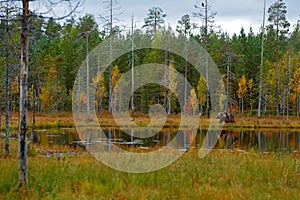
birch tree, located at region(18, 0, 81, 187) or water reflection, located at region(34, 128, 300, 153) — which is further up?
birch tree, located at region(18, 0, 81, 187)

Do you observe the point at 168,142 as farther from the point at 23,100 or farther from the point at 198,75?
the point at 198,75

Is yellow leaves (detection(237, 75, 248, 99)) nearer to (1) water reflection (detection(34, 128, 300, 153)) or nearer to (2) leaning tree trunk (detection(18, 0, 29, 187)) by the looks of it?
(1) water reflection (detection(34, 128, 300, 153))

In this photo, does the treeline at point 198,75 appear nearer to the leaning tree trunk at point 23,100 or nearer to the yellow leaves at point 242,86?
the yellow leaves at point 242,86

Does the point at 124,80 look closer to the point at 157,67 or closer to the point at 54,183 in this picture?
the point at 157,67

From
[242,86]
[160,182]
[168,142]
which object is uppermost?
[242,86]

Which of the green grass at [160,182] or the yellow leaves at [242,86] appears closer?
the green grass at [160,182]

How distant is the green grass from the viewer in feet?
24.1

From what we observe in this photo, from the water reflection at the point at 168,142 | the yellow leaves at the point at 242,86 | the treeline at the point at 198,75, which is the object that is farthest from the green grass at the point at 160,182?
the yellow leaves at the point at 242,86

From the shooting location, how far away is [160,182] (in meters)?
8.66

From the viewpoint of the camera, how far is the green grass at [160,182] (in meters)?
7.34

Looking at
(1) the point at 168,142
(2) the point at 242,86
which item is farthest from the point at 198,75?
(1) the point at 168,142

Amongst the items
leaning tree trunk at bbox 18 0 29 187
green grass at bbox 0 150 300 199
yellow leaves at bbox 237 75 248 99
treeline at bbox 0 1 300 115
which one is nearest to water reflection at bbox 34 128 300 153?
green grass at bbox 0 150 300 199

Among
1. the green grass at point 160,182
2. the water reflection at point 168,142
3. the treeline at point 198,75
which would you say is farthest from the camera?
the treeline at point 198,75

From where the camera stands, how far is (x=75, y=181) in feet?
28.1
